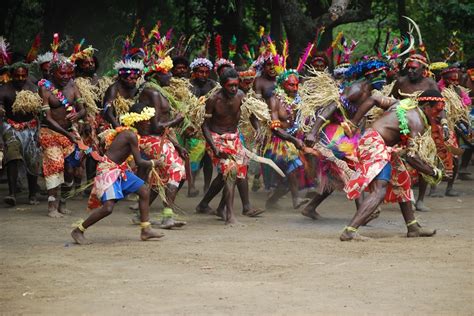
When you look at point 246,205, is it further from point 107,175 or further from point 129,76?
point 107,175

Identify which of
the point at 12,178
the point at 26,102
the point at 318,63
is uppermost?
the point at 318,63

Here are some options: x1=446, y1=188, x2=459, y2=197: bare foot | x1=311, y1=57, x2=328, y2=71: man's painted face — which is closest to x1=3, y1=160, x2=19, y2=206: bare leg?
x1=311, y1=57, x2=328, y2=71: man's painted face

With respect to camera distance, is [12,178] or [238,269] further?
[12,178]

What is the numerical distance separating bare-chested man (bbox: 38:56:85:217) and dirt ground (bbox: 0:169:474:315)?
48cm

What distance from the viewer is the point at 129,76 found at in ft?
33.3

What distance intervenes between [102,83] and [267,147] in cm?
237

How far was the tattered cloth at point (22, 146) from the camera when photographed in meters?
11.0

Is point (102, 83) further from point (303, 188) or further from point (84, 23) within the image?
point (84, 23)

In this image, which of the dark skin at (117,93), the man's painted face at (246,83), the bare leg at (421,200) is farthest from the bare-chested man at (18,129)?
the bare leg at (421,200)

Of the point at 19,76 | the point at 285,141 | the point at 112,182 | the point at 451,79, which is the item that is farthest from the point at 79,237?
the point at 451,79

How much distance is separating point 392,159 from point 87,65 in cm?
469

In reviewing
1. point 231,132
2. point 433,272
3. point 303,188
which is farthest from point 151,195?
point 433,272

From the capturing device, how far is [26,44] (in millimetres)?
20641

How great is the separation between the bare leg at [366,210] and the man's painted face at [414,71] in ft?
10.3
